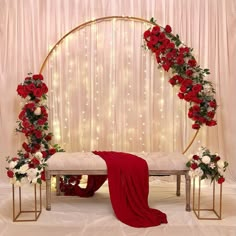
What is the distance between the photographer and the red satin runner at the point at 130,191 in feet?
10.8

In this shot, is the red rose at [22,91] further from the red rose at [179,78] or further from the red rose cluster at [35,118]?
the red rose at [179,78]

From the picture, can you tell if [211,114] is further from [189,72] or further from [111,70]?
[111,70]

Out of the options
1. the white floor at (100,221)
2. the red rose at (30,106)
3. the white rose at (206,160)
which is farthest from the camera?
the red rose at (30,106)

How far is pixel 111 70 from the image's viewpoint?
14.5 feet

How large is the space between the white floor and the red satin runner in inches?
3.7

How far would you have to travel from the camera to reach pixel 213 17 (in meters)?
4.41

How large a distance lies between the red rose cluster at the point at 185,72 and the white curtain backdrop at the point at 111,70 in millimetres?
107

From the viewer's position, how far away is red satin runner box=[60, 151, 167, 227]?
3299mm

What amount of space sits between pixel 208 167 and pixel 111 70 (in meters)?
1.60

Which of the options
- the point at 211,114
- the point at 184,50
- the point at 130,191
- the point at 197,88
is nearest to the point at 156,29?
the point at 184,50

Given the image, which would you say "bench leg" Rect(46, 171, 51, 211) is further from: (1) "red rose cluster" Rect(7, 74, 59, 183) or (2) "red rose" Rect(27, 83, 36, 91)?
(2) "red rose" Rect(27, 83, 36, 91)

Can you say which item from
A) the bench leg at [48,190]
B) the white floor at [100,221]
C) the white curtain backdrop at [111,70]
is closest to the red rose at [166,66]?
the white curtain backdrop at [111,70]

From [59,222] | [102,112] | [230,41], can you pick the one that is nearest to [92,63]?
[102,112]

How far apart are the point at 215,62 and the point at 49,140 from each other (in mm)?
1930
